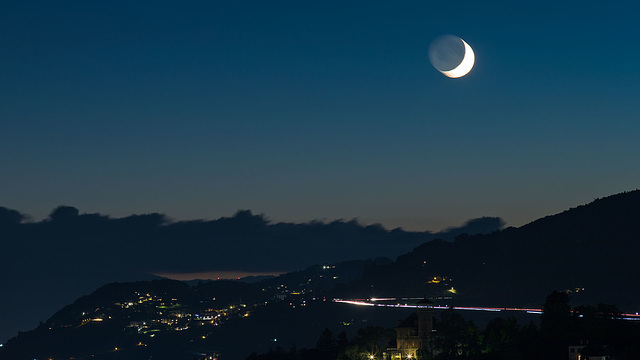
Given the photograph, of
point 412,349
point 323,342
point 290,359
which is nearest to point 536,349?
point 412,349

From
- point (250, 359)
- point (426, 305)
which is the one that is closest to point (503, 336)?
point (426, 305)

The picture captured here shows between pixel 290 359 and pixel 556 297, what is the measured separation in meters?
48.5

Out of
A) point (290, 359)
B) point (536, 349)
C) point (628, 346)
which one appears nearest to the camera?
point (628, 346)

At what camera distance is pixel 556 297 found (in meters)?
97.4

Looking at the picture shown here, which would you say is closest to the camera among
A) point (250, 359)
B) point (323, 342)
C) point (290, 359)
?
point (323, 342)

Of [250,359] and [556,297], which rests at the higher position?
[556,297]

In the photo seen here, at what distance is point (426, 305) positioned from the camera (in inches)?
4264

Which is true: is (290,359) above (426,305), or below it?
below

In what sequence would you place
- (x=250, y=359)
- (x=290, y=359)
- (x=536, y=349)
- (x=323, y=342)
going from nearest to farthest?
(x=536, y=349)
(x=323, y=342)
(x=290, y=359)
(x=250, y=359)

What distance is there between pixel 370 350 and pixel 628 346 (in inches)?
1361

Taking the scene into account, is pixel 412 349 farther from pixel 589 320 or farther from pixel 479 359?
pixel 589 320

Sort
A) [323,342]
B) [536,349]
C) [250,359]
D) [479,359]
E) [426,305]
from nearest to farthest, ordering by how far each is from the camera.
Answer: [536,349] → [479,359] → [426,305] → [323,342] → [250,359]

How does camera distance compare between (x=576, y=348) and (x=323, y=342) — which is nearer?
(x=576, y=348)

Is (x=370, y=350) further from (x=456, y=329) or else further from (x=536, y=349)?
(x=536, y=349)
